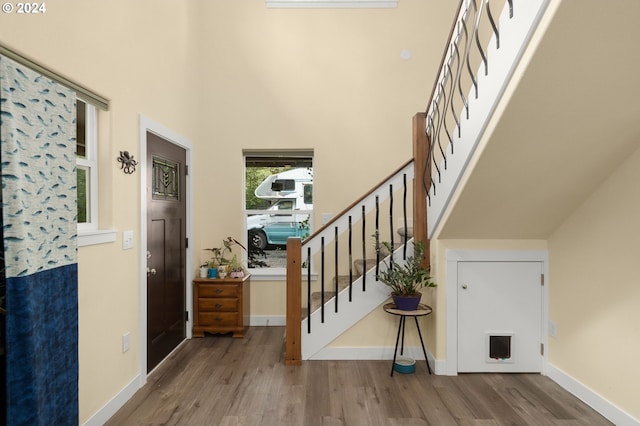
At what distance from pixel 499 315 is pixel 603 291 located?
0.79m

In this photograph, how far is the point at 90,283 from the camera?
222 cm

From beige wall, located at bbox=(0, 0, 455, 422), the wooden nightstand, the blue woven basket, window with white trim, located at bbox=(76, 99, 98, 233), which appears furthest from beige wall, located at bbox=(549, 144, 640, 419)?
window with white trim, located at bbox=(76, 99, 98, 233)

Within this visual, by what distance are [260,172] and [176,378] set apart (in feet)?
8.10

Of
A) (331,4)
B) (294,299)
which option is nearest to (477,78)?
(294,299)

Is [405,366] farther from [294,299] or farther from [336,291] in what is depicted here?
[294,299]

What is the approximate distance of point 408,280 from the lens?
2.98 meters

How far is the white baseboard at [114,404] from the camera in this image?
2.23 metres

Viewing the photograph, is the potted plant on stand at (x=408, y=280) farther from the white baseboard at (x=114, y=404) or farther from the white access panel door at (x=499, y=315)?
the white baseboard at (x=114, y=404)

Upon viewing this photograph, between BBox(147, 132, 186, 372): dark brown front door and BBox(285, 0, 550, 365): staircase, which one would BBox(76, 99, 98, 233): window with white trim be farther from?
BBox(285, 0, 550, 365): staircase

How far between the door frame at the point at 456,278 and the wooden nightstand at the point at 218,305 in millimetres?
2093

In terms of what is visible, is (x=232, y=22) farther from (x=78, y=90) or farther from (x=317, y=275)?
(x=317, y=275)

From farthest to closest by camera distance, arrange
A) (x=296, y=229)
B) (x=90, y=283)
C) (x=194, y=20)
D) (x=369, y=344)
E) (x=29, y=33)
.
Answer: (x=296, y=229) < (x=194, y=20) < (x=369, y=344) < (x=90, y=283) < (x=29, y=33)

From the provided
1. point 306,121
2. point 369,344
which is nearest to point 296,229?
point 306,121

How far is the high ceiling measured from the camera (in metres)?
1.52
